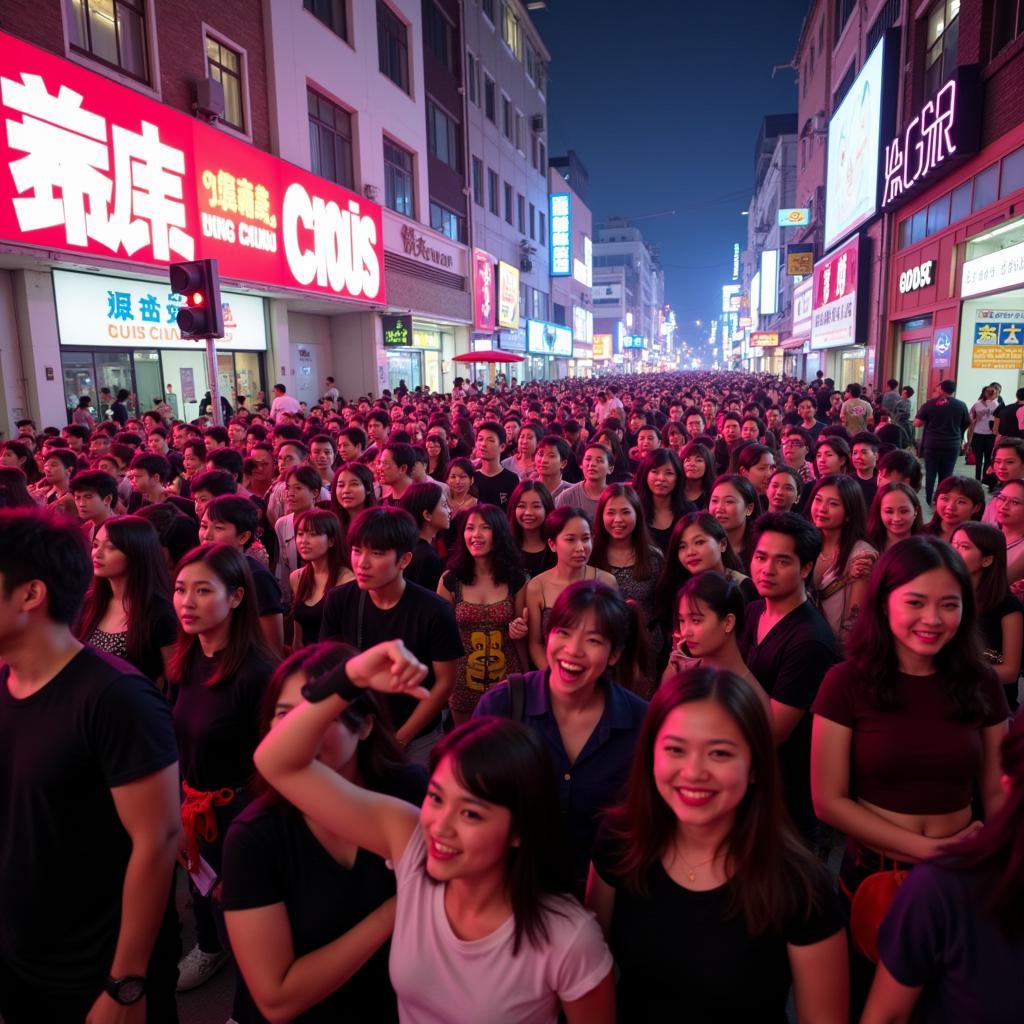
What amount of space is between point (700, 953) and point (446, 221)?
31766 millimetres

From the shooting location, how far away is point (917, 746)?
7.61 ft

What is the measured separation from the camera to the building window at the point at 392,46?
2398 cm

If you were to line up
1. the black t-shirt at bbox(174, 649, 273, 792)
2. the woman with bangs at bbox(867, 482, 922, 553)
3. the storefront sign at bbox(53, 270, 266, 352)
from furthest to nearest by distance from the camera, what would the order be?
the storefront sign at bbox(53, 270, 266, 352) < the woman with bangs at bbox(867, 482, 922, 553) < the black t-shirt at bbox(174, 649, 273, 792)

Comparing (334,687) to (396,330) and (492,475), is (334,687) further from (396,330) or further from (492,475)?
(396,330)

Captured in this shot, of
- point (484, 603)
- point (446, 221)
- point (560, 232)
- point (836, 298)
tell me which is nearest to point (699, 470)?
point (484, 603)

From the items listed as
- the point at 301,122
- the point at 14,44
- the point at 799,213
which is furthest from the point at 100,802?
the point at 799,213

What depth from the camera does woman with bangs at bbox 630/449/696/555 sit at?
5473mm

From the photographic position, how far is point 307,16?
751 inches

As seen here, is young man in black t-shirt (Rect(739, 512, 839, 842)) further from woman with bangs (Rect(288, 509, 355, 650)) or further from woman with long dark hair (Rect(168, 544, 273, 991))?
woman with bangs (Rect(288, 509, 355, 650))

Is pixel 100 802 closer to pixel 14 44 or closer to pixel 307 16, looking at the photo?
pixel 14 44

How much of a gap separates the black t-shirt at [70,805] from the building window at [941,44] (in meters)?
19.5

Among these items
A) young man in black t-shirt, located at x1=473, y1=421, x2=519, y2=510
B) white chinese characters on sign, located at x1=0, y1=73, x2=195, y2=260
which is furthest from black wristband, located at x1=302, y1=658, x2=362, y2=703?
white chinese characters on sign, located at x1=0, y1=73, x2=195, y2=260

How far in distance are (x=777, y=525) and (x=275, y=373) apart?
1811cm

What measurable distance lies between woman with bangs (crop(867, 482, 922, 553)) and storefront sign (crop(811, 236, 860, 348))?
2223 cm
